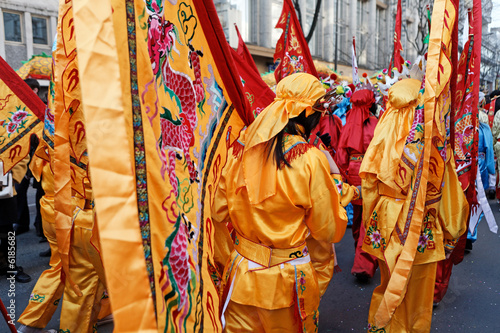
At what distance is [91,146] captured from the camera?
0.72 m

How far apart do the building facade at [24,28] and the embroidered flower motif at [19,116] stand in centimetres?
1005

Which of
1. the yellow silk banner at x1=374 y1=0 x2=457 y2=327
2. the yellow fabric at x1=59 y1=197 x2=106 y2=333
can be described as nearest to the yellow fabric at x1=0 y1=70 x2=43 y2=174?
→ the yellow fabric at x1=59 y1=197 x2=106 y2=333

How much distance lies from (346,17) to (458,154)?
68.5 feet

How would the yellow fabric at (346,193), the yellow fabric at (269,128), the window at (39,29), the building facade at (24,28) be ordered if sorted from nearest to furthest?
the yellow fabric at (269,128) < the yellow fabric at (346,193) < the building facade at (24,28) < the window at (39,29)

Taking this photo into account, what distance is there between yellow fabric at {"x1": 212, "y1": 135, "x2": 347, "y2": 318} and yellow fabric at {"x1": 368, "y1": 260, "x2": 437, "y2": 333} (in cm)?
98

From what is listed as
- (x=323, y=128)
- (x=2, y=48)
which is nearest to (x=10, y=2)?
(x=2, y=48)

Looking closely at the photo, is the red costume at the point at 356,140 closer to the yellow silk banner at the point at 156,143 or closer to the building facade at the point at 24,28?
the yellow silk banner at the point at 156,143

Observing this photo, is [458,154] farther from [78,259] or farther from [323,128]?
[78,259]

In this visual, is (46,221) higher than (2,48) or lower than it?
lower

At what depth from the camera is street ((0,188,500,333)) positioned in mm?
3441

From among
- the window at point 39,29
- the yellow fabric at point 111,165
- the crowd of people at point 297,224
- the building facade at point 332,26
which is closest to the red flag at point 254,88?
the crowd of people at point 297,224

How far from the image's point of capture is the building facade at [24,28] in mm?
11648

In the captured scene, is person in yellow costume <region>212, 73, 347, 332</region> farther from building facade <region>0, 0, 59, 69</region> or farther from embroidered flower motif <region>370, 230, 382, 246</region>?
building facade <region>0, 0, 59, 69</region>

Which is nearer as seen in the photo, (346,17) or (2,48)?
(2,48)
